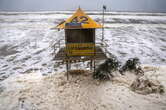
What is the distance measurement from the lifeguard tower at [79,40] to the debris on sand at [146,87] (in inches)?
80.6

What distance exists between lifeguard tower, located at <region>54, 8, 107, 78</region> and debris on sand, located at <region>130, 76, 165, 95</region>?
205 cm

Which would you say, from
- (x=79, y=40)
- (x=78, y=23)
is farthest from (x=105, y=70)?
(x=78, y=23)

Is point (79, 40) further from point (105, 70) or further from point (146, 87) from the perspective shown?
point (146, 87)

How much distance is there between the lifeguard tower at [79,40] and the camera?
7.01 metres

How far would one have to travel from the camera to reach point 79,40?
785 cm

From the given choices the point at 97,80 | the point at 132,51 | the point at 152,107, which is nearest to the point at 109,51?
the point at 132,51

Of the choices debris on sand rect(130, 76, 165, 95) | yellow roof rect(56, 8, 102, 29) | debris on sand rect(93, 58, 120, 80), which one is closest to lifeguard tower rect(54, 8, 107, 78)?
yellow roof rect(56, 8, 102, 29)

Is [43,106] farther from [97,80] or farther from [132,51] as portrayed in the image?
[132,51]

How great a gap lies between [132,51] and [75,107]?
30.7 feet

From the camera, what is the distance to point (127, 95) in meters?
6.80

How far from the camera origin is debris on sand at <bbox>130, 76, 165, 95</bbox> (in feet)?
22.7

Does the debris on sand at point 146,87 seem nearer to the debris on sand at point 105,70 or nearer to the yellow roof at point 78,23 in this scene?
the debris on sand at point 105,70

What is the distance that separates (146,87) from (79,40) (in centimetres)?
396

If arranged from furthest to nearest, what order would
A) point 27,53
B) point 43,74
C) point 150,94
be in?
1. point 27,53
2. point 43,74
3. point 150,94
